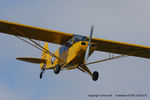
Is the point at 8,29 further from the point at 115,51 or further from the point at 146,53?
the point at 146,53

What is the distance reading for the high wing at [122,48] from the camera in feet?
65.6

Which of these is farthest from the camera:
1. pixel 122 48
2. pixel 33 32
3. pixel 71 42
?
pixel 122 48

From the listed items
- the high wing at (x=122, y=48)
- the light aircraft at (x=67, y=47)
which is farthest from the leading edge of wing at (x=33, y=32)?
the high wing at (x=122, y=48)

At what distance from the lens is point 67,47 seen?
18.1 m

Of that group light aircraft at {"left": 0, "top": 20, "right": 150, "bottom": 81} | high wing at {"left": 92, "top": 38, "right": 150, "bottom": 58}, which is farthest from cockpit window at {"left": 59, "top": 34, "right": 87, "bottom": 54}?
high wing at {"left": 92, "top": 38, "right": 150, "bottom": 58}

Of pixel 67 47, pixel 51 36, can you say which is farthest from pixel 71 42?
pixel 51 36

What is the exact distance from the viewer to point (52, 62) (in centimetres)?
1984

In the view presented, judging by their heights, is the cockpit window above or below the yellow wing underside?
below

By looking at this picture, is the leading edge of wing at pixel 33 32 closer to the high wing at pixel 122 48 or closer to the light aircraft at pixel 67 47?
the light aircraft at pixel 67 47

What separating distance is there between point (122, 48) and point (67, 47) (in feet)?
13.8

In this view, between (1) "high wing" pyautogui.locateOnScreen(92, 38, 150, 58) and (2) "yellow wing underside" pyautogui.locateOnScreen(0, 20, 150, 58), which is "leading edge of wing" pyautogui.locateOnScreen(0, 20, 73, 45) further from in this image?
(1) "high wing" pyautogui.locateOnScreen(92, 38, 150, 58)

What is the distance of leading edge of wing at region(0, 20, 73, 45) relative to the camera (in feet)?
59.9

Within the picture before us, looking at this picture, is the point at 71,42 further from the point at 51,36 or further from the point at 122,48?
the point at 122,48

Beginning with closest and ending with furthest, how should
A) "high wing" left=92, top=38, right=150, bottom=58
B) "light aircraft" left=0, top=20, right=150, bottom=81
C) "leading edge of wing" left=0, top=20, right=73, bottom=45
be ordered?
"light aircraft" left=0, top=20, right=150, bottom=81 → "leading edge of wing" left=0, top=20, right=73, bottom=45 → "high wing" left=92, top=38, right=150, bottom=58
